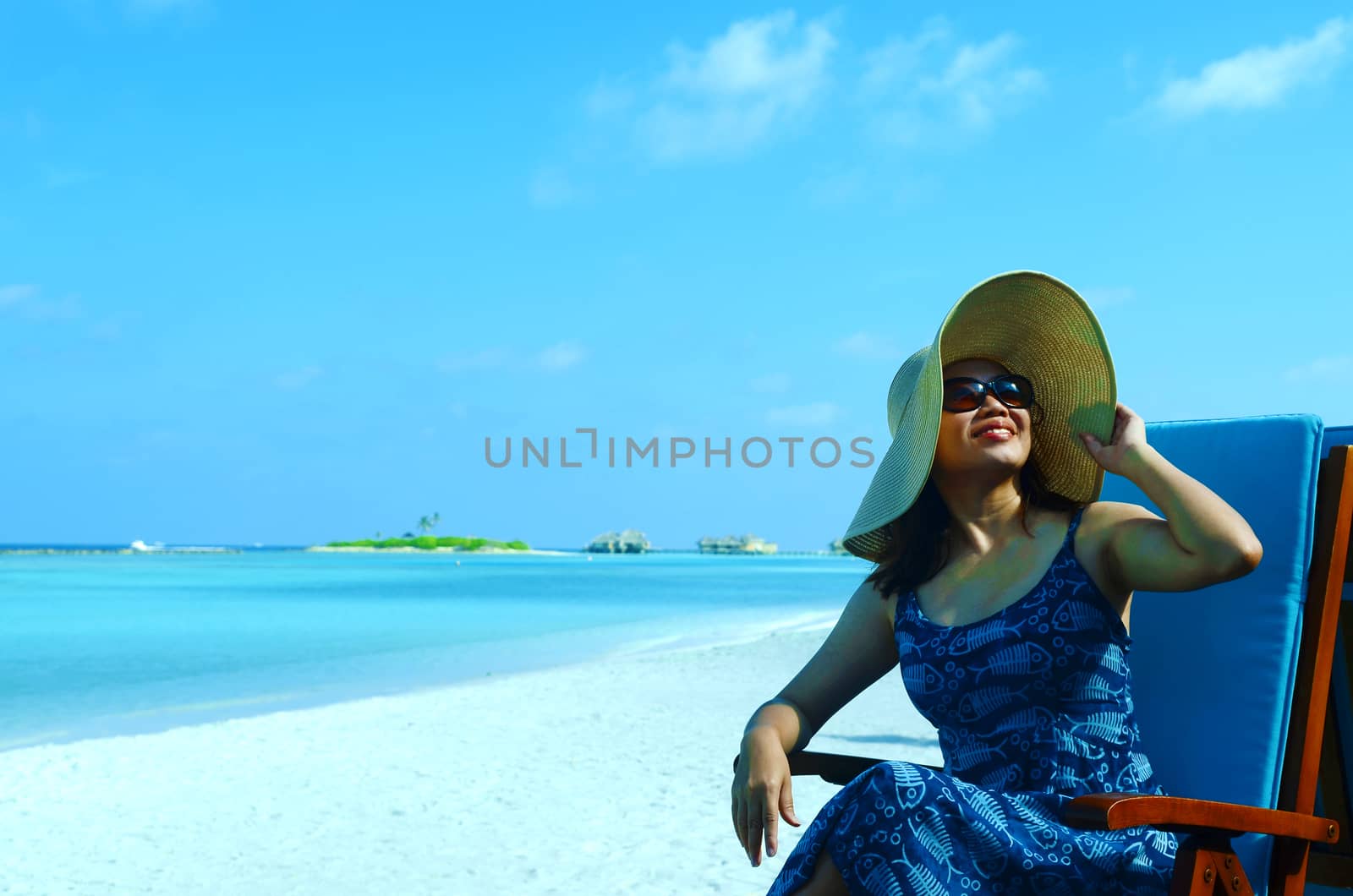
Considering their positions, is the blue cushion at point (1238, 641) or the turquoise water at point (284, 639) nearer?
the blue cushion at point (1238, 641)

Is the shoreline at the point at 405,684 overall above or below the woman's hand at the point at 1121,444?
below

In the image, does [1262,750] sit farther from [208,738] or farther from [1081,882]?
[208,738]

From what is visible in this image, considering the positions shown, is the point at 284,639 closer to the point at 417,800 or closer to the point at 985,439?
the point at 417,800

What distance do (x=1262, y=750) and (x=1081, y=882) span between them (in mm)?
658

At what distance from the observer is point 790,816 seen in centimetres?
174

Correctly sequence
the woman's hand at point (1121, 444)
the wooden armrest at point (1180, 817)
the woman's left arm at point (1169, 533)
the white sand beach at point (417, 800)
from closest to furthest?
the wooden armrest at point (1180, 817) < the woman's left arm at point (1169, 533) < the woman's hand at point (1121, 444) < the white sand beach at point (417, 800)

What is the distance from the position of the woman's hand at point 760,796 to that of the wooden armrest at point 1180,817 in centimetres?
46

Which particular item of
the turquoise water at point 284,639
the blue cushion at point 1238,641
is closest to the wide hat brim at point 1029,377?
the blue cushion at point 1238,641

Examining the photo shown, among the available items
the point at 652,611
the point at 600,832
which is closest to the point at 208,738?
the point at 600,832

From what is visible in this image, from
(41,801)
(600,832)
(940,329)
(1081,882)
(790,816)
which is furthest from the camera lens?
(41,801)

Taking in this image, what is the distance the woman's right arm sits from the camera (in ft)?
5.86

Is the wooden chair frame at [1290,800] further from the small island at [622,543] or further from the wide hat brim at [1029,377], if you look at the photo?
the small island at [622,543]

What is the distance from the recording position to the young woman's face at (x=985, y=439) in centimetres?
199

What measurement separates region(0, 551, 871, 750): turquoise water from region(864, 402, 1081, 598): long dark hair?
905 cm
